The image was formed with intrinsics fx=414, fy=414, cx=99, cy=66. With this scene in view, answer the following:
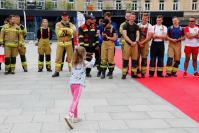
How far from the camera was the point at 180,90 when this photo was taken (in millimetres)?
10203

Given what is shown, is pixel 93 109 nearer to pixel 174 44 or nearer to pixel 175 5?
pixel 174 44

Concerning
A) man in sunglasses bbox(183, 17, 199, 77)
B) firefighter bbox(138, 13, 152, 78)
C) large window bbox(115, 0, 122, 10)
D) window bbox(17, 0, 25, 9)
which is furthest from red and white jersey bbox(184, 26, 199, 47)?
large window bbox(115, 0, 122, 10)

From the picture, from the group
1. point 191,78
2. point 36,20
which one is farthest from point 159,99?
point 36,20

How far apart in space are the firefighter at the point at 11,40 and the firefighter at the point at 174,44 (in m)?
4.80

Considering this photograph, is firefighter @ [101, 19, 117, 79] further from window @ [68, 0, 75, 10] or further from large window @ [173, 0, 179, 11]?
large window @ [173, 0, 179, 11]

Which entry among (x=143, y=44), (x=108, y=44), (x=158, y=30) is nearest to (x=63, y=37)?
(x=108, y=44)

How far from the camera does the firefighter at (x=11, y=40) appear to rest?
43.7 ft

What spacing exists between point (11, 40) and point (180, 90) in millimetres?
5940

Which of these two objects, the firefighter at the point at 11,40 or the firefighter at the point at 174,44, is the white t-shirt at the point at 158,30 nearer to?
the firefighter at the point at 174,44

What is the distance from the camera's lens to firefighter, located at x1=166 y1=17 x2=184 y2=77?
12.4 metres

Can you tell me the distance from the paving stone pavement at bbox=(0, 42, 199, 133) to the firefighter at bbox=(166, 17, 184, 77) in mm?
1679

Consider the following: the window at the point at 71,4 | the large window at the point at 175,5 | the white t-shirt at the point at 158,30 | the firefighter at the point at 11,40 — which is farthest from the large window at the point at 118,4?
the white t-shirt at the point at 158,30

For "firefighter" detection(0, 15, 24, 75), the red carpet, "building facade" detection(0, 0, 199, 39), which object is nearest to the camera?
the red carpet

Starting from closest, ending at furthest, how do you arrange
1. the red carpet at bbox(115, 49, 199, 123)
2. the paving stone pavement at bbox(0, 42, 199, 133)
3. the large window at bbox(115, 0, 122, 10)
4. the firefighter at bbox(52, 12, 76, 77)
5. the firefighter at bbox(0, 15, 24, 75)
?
the paving stone pavement at bbox(0, 42, 199, 133)
the red carpet at bbox(115, 49, 199, 123)
the firefighter at bbox(52, 12, 76, 77)
the firefighter at bbox(0, 15, 24, 75)
the large window at bbox(115, 0, 122, 10)
